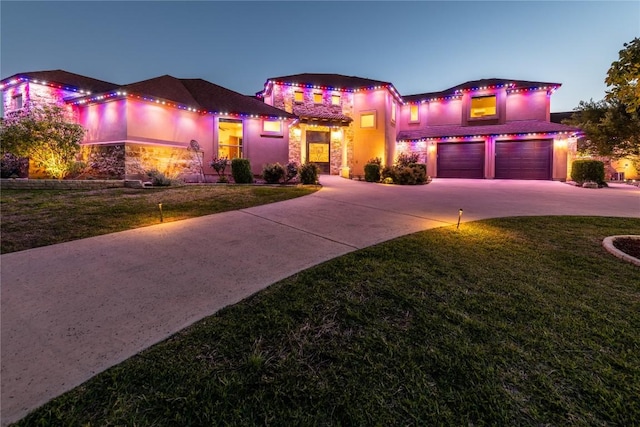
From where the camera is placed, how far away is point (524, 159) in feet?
62.6

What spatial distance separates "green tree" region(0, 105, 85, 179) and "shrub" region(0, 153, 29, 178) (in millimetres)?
1705

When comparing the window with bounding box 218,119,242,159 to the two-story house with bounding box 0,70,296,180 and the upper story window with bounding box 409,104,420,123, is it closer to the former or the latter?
the two-story house with bounding box 0,70,296,180

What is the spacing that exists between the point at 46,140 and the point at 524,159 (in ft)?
82.4

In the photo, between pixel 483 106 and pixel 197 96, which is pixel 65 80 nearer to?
pixel 197 96

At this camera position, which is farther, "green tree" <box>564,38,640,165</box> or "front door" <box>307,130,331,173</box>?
"front door" <box>307,130,331,173</box>

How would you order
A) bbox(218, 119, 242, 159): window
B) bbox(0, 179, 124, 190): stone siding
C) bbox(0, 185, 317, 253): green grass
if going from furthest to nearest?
1. bbox(218, 119, 242, 159): window
2. bbox(0, 179, 124, 190): stone siding
3. bbox(0, 185, 317, 253): green grass

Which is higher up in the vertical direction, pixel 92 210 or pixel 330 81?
pixel 330 81

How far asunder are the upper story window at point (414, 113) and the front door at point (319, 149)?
302 inches

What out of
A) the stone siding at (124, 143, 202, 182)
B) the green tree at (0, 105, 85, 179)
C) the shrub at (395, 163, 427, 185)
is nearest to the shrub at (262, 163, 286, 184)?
the stone siding at (124, 143, 202, 182)

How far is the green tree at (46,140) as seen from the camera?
11.0m

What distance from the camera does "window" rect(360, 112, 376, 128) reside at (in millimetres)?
19688

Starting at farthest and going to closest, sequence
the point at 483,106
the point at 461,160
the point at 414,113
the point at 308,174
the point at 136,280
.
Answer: the point at 414,113, the point at 483,106, the point at 461,160, the point at 308,174, the point at 136,280

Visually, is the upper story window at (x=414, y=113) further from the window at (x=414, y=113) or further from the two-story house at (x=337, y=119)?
the two-story house at (x=337, y=119)

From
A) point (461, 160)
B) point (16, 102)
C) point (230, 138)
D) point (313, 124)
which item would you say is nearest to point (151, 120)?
point (230, 138)
